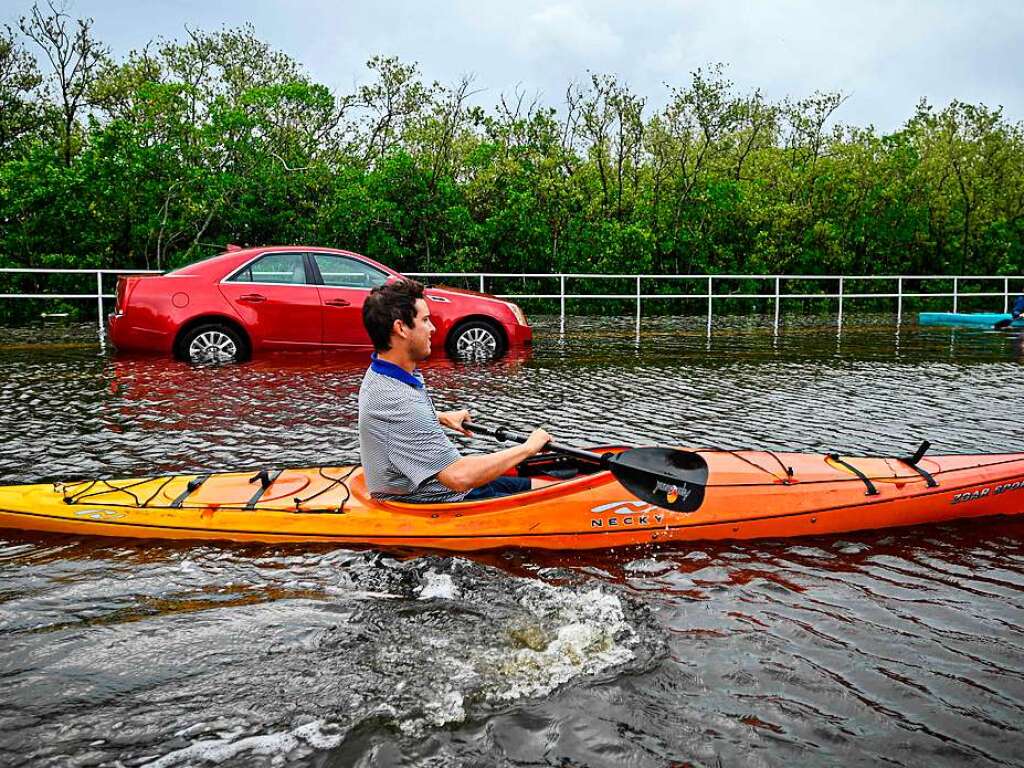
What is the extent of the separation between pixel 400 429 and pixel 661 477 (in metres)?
1.37

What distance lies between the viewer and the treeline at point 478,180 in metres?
19.1

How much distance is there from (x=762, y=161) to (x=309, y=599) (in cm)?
2578

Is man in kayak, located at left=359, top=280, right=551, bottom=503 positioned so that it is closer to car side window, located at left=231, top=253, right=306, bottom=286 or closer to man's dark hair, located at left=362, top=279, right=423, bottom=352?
man's dark hair, located at left=362, top=279, right=423, bottom=352

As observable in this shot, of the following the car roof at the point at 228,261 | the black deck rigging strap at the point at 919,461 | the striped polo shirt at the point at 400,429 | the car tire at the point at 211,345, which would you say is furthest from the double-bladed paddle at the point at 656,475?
the car tire at the point at 211,345

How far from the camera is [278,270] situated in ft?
37.2

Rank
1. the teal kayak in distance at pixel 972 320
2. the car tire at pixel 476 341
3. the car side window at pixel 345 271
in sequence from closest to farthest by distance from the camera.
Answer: the car side window at pixel 345 271, the car tire at pixel 476 341, the teal kayak in distance at pixel 972 320

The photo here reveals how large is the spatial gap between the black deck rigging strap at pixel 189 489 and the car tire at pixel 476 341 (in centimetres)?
721

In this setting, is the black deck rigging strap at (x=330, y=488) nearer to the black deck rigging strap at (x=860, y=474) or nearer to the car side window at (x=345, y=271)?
the black deck rigging strap at (x=860, y=474)

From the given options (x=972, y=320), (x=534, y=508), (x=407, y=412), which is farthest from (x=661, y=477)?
(x=972, y=320)

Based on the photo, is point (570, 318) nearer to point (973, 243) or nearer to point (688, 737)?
point (973, 243)

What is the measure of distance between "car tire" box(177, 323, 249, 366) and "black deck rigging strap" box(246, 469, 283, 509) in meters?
6.34

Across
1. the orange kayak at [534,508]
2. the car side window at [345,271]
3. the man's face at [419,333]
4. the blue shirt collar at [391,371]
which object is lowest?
the orange kayak at [534,508]

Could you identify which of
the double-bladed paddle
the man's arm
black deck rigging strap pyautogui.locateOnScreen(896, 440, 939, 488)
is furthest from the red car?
black deck rigging strap pyautogui.locateOnScreen(896, 440, 939, 488)

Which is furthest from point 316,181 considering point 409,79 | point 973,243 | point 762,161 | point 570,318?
point 973,243
